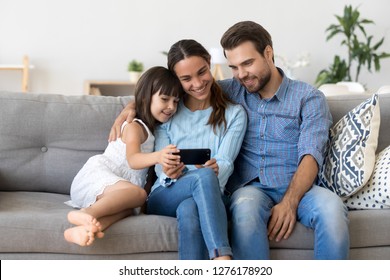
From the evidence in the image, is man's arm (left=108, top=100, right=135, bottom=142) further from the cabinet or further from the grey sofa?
the cabinet

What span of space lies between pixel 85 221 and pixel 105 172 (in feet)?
1.30

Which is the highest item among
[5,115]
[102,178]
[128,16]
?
[128,16]

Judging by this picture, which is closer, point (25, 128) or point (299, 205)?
point (299, 205)

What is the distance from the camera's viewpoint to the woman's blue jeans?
1.72m

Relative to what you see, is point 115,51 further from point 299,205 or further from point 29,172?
point 299,205

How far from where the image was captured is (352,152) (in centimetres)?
204

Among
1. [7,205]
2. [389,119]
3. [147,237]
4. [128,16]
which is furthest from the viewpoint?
[128,16]

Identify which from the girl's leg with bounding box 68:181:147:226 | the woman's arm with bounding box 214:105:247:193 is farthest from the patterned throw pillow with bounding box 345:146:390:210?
the girl's leg with bounding box 68:181:147:226

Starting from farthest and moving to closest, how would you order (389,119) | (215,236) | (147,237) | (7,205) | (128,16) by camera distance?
(128,16) → (389,119) → (7,205) → (147,237) → (215,236)

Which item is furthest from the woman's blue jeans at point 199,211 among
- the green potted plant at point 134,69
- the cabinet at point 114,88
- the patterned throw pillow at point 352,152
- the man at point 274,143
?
the cabinet at point 114,88

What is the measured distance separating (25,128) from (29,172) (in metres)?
0.18

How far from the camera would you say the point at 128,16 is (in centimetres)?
581

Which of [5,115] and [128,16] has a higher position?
[128,16]
